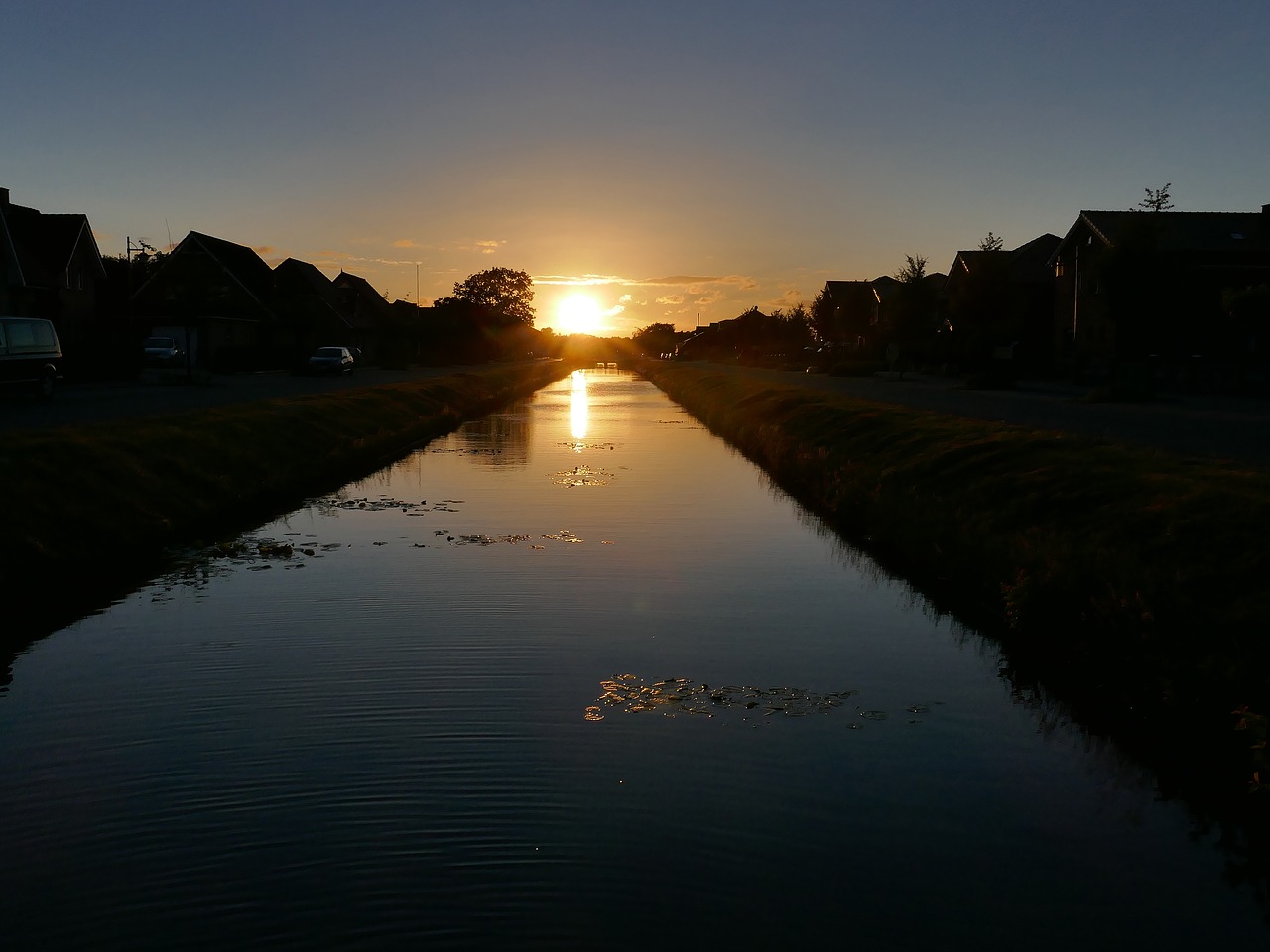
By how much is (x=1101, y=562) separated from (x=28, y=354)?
31705mm

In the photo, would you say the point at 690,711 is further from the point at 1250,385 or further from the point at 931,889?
the point at 1250,385

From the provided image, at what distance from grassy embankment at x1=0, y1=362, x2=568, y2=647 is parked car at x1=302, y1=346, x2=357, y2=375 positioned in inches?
1197

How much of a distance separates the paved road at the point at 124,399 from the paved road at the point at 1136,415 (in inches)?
855

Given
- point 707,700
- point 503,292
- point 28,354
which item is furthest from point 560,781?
point 503,292

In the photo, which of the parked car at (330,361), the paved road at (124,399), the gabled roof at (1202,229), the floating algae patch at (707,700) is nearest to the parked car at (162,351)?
the parked car at (330,361)

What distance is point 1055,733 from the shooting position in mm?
9344

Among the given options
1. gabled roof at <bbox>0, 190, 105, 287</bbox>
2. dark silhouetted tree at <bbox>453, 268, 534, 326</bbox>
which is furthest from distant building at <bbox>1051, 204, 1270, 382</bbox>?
dark silhouetted tree at <bbox>453, 268, 534, 326</bbox>

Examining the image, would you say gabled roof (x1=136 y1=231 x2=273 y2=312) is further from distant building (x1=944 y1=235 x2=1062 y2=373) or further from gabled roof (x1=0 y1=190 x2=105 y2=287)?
distant building (x1=944 y1=235 x2=1062 y2=373)

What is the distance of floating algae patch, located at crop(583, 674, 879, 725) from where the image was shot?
9539mm

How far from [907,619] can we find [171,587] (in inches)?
355

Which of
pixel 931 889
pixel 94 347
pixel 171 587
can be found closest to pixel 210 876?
pixel 931 889

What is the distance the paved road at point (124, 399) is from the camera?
27578 mm

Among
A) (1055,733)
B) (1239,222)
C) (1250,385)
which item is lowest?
(1055,733)

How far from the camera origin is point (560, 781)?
795cm
